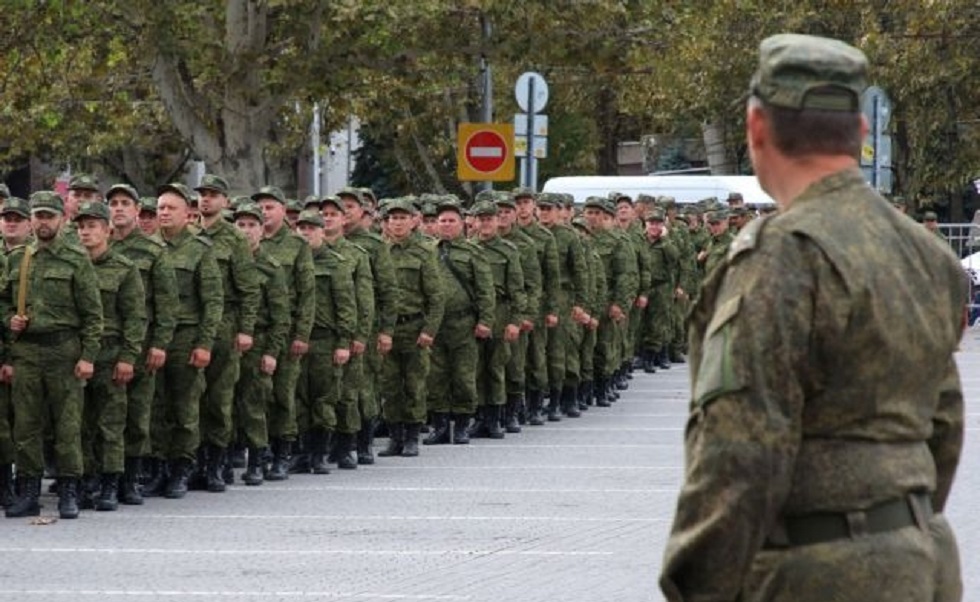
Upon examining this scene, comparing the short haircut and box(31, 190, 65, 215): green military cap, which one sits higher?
the short haircut

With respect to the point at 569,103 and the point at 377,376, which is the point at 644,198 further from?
the point at 569,103

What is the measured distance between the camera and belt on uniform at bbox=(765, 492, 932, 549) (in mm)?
5012

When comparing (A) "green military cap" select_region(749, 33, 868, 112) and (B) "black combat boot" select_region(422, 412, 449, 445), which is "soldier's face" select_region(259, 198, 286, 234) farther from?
(A) "green military cap" select_region(749, 33, 868, 112)

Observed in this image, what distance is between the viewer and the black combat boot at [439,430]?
70.2 feet

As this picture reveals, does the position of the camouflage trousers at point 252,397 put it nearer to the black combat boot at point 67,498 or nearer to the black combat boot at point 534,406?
the black combat boot at point 67,498

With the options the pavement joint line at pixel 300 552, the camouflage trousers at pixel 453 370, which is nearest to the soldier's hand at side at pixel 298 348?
the camouflage trousers at pixel 453 370

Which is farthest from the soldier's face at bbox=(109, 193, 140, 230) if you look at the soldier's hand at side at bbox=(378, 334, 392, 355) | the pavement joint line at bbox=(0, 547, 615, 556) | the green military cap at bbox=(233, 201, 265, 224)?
the soldier's hand at side at bbox=(378, 334, 392, 355)

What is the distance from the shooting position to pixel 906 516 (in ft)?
16.6

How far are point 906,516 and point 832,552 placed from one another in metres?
0.17

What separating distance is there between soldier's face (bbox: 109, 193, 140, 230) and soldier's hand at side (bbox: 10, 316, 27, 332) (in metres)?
1.21

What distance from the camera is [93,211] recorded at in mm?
15953

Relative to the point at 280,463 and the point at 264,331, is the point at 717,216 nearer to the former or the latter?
the point at 280,463

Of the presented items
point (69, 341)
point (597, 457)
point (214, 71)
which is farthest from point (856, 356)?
point (214, 71)

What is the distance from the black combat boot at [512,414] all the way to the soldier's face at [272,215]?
4773 mm
